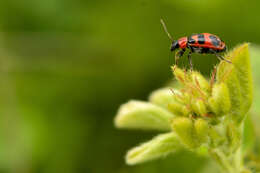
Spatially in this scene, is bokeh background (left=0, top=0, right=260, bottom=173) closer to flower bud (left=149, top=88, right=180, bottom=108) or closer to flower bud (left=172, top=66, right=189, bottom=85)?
flower bud (left=149, top=88, right=180, bottom=108)

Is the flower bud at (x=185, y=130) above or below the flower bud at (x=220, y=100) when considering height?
below

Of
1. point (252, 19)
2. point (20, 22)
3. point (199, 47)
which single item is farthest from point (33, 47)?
point (199, 47)

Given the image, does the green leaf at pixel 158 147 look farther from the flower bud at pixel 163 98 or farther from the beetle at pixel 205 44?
Answer: the beetle at pixel 205 44

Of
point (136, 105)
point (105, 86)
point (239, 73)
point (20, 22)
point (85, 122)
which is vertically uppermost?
point (20, 22)

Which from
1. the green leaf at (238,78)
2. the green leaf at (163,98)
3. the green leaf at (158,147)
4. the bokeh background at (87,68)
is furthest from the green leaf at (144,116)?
the bokeh background at (87,68)

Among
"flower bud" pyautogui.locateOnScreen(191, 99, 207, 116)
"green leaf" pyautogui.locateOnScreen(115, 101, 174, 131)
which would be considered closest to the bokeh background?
"green leaf" pyautogui.locateOnScreen(115, 101, 174, 131)

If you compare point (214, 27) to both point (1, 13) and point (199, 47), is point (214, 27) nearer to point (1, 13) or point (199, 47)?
point (199, 47)

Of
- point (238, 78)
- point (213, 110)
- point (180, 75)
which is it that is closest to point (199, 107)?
point (213, 110)
